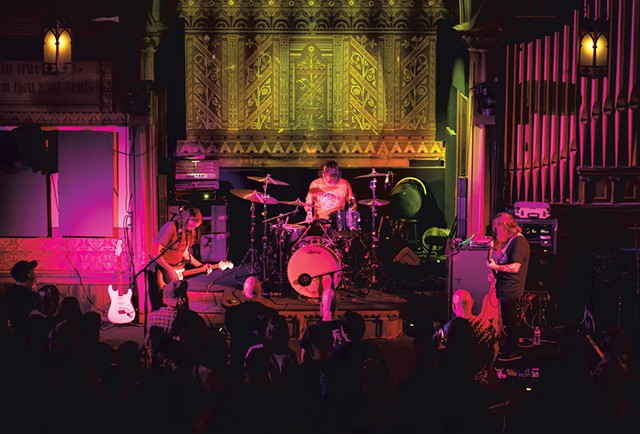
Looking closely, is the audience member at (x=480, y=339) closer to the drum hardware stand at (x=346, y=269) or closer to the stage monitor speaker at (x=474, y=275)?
the stage monitor speaker at (x=474, y=275)

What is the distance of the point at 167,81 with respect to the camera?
16188 mm

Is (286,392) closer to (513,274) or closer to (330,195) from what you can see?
(513,274)

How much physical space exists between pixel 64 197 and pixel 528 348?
7425 millimetres

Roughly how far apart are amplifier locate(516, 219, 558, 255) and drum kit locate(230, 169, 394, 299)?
2.37m

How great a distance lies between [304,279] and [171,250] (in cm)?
199

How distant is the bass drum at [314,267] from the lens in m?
13.0

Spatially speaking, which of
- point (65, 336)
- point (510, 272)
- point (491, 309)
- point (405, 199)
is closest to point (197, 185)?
point (405, 199)

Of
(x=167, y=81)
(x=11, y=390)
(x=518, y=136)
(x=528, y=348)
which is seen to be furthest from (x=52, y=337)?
(x=167, y=81)

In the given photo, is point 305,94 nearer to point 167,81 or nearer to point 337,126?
point 337,126

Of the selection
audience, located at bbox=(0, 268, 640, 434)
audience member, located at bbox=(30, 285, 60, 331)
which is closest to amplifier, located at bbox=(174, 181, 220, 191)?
audience member, located at bbox=(30, 285, 60, 331)

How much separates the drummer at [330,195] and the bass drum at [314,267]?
130 centimetres

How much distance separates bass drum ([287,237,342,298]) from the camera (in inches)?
510

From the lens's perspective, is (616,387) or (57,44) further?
(57,44)

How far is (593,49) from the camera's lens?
10930 mm
